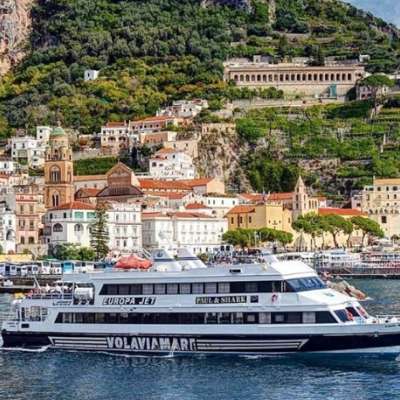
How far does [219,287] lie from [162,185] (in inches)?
2978

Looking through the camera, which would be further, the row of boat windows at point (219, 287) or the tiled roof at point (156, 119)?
the tiled roof at point (156, 119)

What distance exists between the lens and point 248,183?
127 m

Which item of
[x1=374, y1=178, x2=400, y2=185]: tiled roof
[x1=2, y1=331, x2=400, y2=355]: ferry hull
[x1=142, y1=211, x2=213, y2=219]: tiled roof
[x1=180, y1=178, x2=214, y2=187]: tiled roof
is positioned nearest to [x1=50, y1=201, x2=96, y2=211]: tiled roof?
[x1=142, y1=211, x2=213, y2=219]: tiled roof

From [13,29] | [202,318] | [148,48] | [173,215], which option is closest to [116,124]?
[148,48]

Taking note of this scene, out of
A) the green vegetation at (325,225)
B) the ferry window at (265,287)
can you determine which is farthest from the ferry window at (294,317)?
the green vegetation at (325,225)

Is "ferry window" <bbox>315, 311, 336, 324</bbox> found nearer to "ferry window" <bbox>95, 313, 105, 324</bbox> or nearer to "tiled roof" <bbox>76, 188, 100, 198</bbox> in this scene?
"ferry window" <bbox>95, 313, 105, 324</bbox>

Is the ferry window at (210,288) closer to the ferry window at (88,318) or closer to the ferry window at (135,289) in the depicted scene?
the ferry window at (135,289)

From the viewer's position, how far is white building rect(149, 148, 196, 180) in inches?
4833

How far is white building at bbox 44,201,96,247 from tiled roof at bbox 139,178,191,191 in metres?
12.8

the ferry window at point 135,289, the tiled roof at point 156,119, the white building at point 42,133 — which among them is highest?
the tiled roof at point 156,119

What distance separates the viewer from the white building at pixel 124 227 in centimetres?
10475

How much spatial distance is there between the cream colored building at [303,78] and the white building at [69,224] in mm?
40554

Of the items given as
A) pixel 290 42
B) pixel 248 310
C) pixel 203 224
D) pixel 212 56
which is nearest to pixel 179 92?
pixel 212 56

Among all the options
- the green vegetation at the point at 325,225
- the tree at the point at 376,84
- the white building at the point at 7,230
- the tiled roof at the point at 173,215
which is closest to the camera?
the white building at the point at 7,230
